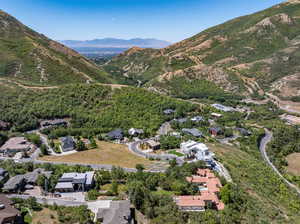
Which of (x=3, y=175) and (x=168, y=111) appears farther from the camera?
(x=168, y=111)

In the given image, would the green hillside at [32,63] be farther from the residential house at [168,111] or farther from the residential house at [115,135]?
the residential house at [115,135]

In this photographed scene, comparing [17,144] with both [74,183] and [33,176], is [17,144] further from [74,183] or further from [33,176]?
[74,183]

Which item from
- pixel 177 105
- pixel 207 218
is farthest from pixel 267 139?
pixel 207 218

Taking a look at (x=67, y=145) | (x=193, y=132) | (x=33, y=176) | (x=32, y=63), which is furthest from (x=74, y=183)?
(x=32, y=63)

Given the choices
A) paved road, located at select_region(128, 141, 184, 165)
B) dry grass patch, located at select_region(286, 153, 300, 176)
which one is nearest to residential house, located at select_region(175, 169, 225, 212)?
paved road, located at select_region(128, 141, 184, 165)

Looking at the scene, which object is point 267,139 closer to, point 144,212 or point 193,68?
point 144,212

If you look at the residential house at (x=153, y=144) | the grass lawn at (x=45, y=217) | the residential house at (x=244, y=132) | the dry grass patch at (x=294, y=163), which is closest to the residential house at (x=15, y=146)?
the grass lawn at (x=45, y=217)

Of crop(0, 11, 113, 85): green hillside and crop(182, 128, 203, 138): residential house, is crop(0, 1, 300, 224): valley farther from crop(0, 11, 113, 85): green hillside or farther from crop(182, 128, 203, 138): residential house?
crop(0, 11, 113, 85): green hillside
